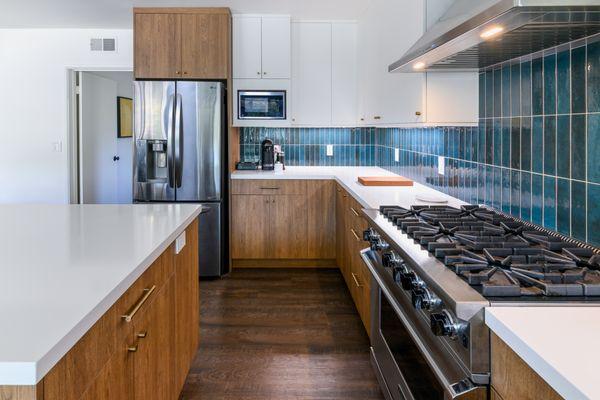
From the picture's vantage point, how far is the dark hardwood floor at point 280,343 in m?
2.68

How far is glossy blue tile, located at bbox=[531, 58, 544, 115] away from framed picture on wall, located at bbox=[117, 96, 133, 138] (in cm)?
616

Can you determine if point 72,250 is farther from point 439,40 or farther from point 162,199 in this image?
point 162,199

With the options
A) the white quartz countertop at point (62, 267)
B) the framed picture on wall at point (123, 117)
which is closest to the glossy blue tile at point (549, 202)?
the white quartz countertop at point (62, 267)

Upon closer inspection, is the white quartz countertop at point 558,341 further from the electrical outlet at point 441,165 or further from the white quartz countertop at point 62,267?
the electrical outlet at point 441,165

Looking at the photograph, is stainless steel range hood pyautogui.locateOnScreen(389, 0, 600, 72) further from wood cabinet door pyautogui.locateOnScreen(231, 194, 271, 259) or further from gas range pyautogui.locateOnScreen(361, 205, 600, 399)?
wood cabinet door pyautogui.locateOnScreen(231, 194, 271, 259)

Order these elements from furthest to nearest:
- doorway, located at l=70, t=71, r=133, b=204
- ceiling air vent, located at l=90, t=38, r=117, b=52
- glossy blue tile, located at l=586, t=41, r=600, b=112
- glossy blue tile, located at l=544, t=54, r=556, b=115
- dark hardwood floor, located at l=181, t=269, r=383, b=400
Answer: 1. doorway, located at l=70, t=71, r=133, b=204
2. ceiling air vent, located at l=90, t=38, r=117, b=52
3. dark hardwood floor, located at l=181, t=269, r=383, b=400
4. glossy blue tile, located at l=544, t=54, r=556, b=115
5. glossy blue tile, located at l=586, t=41, r=600, b=112

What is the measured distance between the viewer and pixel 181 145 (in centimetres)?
460

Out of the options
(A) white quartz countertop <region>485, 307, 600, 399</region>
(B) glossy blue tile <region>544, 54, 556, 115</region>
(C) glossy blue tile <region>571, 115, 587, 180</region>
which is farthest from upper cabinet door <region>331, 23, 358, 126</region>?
(A) white quartz countertop <region>485, 307, 600, 399</region>

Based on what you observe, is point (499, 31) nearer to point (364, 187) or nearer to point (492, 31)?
point (492, 31)

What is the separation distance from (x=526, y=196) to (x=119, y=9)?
3895mm

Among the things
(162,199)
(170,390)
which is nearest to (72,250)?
(170,390)

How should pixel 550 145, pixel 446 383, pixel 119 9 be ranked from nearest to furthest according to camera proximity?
pixel 446 383, pixel 550 145, pixel 119 9

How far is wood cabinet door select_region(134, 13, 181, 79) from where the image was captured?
15.3 ft

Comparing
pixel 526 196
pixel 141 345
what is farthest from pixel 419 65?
pixel 141 345
